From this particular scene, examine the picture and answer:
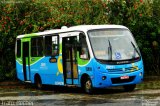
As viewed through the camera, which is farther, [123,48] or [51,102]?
[123,48]

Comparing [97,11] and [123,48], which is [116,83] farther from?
[97,11]

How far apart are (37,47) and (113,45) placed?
21.1 feet

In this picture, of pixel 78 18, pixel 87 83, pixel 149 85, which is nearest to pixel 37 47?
pixel 78 18

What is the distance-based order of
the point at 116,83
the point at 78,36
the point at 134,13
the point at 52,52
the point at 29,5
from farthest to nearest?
the point at 29,5, the point at 134,13, the point at 52,52, the point at 78,36, the point at 116,83

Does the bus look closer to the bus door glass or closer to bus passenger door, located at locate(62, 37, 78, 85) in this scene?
bus passenger door, located at locate(62, 37, 78, 85)

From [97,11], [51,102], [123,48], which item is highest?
[97,11]

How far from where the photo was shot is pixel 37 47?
79.5ft

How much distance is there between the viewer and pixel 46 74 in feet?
76.2

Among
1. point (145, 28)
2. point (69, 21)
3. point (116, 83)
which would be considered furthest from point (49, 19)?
point (116, 83)

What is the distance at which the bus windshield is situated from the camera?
18422mm

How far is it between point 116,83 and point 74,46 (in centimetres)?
264

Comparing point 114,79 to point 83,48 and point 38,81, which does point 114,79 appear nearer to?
point 83,48

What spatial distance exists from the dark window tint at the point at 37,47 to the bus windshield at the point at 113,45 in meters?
5.26

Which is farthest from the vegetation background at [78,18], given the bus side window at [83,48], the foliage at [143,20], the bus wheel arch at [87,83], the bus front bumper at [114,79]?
the bus front bumper at [114,79]
